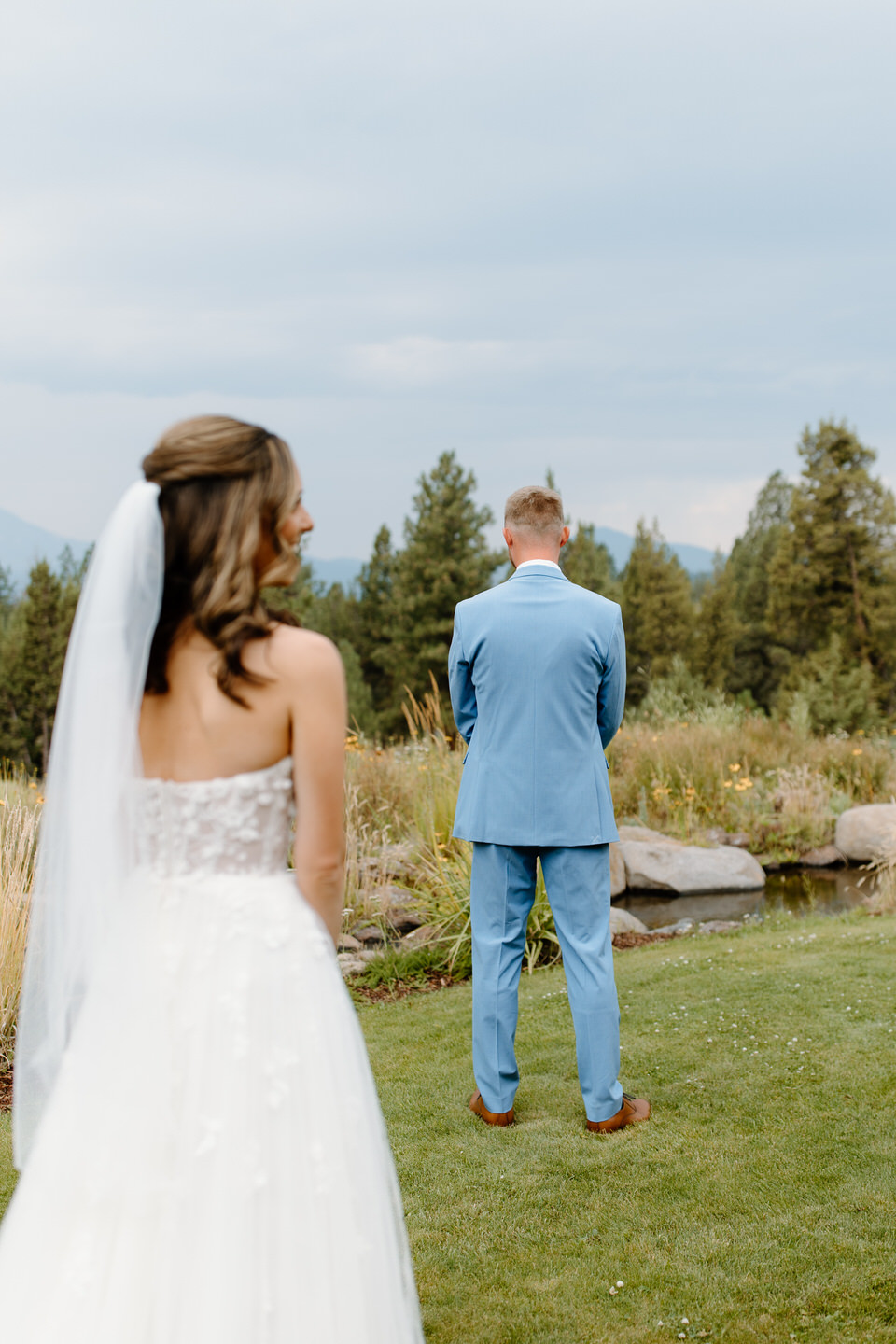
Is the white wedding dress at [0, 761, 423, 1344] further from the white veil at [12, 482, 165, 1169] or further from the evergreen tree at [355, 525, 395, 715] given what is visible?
the evergreen tree at [355, 525, 395, 715]

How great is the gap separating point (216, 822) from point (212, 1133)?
1.71 feet

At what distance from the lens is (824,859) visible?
10.8 m

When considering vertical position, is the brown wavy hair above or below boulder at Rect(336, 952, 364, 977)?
above

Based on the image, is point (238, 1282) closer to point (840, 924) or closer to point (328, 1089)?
point (328, 1089)

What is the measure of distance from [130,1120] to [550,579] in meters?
2.47

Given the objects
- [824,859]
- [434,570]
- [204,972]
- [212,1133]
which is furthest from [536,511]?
[434,570]

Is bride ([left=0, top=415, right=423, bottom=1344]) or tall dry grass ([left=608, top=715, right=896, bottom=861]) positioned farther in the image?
tall dry grass ([left=608, top=715, right=896, bottom=861])

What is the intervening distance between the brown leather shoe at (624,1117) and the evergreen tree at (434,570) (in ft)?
92.5

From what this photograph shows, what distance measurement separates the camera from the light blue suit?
381 centimetres

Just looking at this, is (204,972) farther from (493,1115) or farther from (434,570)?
(434,570)

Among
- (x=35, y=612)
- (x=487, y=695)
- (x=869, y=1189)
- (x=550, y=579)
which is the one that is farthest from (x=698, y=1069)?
(x=35, y=612)

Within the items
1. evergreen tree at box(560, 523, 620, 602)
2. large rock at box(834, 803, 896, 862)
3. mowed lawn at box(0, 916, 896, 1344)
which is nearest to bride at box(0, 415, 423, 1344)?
mowed lawn at box(0, 916, 896, 1344)

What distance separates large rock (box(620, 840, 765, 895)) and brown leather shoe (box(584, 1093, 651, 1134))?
5.52m

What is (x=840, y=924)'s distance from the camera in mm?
7285
